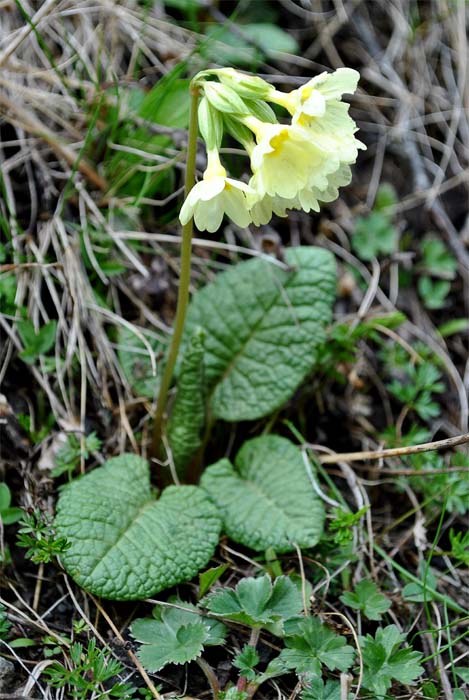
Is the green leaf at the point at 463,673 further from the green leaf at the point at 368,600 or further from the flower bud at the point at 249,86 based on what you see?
the flower bud at the point at 249,86

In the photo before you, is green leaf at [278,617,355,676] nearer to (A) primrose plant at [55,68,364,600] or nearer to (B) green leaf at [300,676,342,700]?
(B) green leaf at [300,676,342,700]

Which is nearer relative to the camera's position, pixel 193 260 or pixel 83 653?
pixel 83 653

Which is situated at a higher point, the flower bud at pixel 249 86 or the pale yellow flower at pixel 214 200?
the flower bud at pixel 249 86

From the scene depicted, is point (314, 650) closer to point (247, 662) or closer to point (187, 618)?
point (247, 662)

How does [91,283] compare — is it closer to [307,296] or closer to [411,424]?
[307,296]

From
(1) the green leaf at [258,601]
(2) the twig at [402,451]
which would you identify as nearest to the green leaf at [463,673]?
(1) the green leaf at [258,601]

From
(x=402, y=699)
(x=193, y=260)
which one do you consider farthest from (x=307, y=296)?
(x=402, y=699)

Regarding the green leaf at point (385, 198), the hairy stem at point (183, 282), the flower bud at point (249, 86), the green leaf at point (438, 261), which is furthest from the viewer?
the green leaf at point (385, 198)
